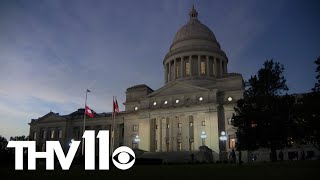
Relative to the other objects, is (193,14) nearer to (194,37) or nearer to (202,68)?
(194,37)

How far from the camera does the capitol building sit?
63062mm

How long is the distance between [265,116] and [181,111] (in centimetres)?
2930

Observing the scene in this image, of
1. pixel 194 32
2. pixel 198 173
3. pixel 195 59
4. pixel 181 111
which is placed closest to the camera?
pixel 198 173

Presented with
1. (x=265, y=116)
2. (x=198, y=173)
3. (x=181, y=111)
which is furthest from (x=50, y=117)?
(x=198, y=173)

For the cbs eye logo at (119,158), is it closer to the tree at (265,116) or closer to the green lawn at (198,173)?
the green lawn at (198,173)

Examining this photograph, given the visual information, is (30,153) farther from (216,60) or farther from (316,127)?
(216,60)

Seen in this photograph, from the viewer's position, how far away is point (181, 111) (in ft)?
214

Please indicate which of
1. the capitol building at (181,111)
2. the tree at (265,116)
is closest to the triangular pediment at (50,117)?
the capitol building at (181,111)

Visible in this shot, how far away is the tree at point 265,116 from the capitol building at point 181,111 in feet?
34.7

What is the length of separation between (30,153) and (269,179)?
1136 centimetres

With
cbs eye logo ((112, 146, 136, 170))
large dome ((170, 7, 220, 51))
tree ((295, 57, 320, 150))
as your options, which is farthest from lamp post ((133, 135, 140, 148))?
cbs eye logo ((112, 146, 136, 170))

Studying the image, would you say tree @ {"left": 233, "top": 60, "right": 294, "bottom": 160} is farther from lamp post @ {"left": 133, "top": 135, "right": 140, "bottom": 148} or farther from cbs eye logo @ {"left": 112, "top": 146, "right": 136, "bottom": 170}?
lamp post @ {"left": 133, "top": 135, "right": 140, "bottom": 148}

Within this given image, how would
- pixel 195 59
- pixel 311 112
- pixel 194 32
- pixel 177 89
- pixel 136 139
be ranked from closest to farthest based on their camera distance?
pixel 311 112 → pixel 136 139 → pixel 177 89 → pixel 195 59 → pixel 194 32

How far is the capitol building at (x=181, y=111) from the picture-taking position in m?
63.1
